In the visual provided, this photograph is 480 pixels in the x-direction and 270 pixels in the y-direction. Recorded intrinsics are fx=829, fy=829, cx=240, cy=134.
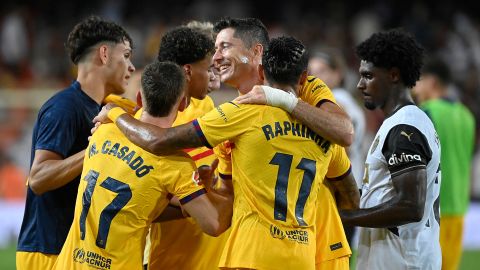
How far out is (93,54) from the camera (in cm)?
→ 583

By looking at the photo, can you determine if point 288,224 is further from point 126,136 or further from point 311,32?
point 311,32

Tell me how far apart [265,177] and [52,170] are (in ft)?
4.69

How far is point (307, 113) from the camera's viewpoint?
183 inches

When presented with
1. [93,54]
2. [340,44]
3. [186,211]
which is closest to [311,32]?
[340,44]

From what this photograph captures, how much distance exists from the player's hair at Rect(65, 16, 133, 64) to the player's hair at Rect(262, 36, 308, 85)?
58.0 inches

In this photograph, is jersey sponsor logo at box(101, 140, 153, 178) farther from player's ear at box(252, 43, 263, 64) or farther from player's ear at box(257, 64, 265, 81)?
player's ear at box(252, 43, 263, 64)

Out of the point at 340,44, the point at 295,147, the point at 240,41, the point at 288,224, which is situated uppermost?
the point at 340,44

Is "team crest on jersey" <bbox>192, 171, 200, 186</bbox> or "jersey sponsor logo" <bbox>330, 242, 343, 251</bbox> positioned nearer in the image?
"team crest on jersey" <bbox>192, 171, 200, 186</bbox>

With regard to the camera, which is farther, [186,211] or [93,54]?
[93,54]

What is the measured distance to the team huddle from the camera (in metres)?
4.62

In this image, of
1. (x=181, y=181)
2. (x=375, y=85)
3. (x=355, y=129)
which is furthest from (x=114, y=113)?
(x=355, y=129)

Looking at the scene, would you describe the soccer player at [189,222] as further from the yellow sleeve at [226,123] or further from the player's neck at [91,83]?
the yellow sleeve at [226,123]

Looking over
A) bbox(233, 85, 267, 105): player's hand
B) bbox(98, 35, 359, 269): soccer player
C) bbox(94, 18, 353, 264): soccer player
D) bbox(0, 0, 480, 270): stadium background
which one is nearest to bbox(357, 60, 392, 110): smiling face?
bbox(94, 18, 353, 264): soccer player

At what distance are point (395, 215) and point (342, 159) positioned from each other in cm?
46
